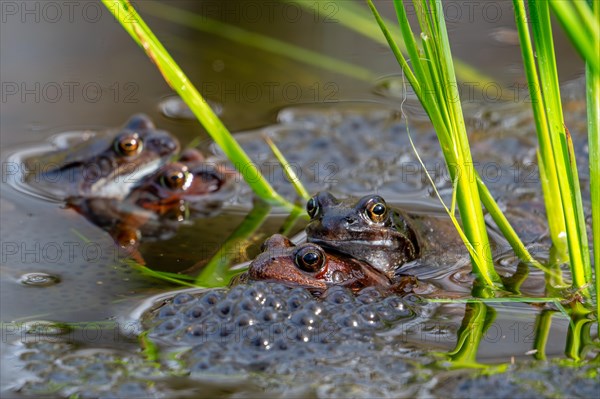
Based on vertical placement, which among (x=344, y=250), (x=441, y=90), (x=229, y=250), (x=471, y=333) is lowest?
(x=471, y=333)

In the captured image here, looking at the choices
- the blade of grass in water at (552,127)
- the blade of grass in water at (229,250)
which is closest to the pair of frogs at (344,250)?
the blade of grass in water at (229,250)

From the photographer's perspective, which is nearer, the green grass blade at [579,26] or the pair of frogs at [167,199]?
the green grass blade at [579,26]

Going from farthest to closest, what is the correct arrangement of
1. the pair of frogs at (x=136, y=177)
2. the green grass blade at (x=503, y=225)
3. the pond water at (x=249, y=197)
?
1. the pair of frogs at (x=136, y=177)
2. the green grass blade at (x=503, y=225)
3. the pond water at (x=249, y=197)

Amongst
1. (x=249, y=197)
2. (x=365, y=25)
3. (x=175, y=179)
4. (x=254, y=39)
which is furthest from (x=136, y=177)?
(x=254, y=39)

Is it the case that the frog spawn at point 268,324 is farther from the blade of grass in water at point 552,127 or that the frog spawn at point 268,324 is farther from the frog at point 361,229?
the blade of grass in water at point 552,127

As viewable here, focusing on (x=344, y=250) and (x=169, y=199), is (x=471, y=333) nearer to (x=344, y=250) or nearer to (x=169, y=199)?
(x=344, y=250)

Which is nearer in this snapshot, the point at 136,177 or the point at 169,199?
the point at 169,199

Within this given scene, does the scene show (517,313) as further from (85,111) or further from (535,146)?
(85,111)
